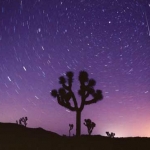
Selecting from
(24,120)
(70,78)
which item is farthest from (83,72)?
(24,120)

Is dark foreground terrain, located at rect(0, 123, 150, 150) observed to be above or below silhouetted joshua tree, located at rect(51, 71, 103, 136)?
below

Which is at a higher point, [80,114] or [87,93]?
[87,93]

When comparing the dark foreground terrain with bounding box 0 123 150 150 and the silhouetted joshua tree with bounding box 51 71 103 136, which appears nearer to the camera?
the dark foreground terrain with bounding box 0 123 150 150

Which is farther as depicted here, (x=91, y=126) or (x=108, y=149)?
(x=91, y=126)

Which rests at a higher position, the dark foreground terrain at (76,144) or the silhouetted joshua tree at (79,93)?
the silhouetted joshua tree at (79,93)

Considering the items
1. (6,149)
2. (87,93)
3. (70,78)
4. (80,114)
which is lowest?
(6,149)

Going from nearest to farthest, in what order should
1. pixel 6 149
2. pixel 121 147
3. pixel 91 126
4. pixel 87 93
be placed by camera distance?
pixel 6 149 → pixel 121 147 → pixel 87 93 → pixel 91 126

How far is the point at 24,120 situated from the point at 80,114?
80.8ft

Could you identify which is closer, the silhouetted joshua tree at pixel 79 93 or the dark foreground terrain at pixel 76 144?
the dark foreground terrain at pixel 76 144

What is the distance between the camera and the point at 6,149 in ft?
36.6

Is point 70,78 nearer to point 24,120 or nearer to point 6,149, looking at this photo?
point 6,149

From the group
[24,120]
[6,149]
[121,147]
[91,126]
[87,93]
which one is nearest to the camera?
[6,149]

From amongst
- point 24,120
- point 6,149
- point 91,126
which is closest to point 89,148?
point 6,149

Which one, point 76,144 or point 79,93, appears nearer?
point 76,144
